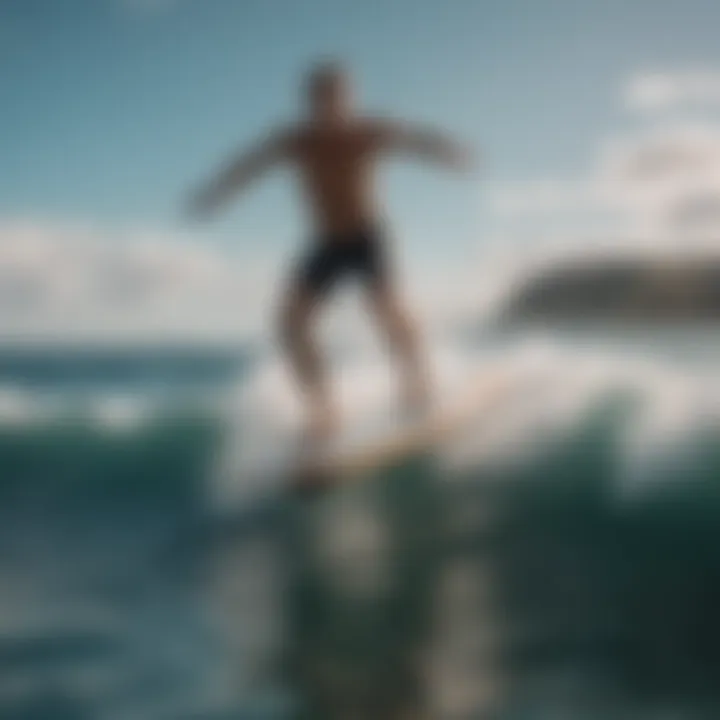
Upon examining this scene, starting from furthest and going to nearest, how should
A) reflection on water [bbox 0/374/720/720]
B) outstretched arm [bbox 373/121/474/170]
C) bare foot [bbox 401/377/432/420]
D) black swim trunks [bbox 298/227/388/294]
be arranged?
bare foot [bbox 401/377/432/420]
black swim trunks [bbox 298/227/388/294]
outstretched arm [bbox 373/121/474/170]
reflection on water [bbox 0/374/720/720]

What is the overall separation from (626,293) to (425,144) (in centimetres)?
74

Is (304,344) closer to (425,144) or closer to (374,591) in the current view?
(425,144)

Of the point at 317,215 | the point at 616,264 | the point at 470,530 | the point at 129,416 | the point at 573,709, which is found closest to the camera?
the point at 573,709

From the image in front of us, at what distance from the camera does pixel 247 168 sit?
77.7 inches

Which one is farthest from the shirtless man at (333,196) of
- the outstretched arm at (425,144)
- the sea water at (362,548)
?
the sea water at (362,548)

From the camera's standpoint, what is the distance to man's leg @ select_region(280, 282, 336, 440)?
2035mm

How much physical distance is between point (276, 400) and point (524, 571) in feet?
2.45

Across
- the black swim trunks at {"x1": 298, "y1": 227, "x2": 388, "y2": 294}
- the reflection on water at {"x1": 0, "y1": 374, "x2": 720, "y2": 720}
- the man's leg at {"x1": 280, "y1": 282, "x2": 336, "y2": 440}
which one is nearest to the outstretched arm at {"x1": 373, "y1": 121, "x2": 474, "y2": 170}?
the black swim trunks at {"x1": 298, "y1": 227, "x2": 388, "y2": 294}

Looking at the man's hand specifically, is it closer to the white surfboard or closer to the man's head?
the man's head

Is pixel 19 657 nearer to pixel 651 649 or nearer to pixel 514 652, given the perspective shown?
pixel 514 652

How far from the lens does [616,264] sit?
2.25m

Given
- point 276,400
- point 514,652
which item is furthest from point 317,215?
point 514,652

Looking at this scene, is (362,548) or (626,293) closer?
(362,548)

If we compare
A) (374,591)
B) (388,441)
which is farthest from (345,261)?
(374,591)
